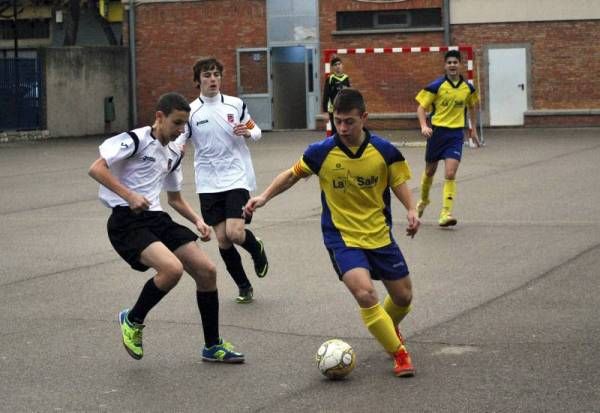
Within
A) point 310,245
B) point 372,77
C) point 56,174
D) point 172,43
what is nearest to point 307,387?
point 310,245

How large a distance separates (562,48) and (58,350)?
30515 millimetres

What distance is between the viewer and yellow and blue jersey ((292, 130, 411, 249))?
779 cm

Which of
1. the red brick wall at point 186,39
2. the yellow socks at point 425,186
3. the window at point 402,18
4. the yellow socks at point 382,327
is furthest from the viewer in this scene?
the red brick wall at point 186,39

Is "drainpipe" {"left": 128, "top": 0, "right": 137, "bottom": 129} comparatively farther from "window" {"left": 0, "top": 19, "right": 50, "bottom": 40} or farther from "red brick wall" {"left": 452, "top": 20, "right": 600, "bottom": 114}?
"window" {"left": 0, "top": 19, "right": 50, "bottom": 40}

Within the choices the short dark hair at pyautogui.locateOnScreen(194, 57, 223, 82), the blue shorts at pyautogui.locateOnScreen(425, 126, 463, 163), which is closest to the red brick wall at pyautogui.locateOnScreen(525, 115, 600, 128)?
the blue shorts at pyautogui.locateOnScreen(425, 126, 463, 163)

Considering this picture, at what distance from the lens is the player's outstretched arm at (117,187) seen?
7.76 meters

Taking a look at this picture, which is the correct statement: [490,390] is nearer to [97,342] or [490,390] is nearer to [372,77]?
[97,342]

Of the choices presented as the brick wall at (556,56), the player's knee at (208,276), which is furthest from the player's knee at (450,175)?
the brick wall at (556,56)

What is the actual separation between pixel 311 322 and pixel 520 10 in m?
29.3

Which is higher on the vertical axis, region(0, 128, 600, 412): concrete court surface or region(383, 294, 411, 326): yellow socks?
region(383, 294, 411, 326): yellow socks

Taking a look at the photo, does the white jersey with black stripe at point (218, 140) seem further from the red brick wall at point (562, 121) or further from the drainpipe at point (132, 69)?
the drainpipe at point (132, 69)

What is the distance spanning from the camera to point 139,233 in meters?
8.01

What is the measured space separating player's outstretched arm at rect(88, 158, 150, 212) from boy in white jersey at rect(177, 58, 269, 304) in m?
2.59

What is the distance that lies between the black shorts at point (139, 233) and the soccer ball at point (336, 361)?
1.29 m
